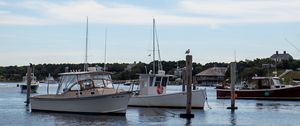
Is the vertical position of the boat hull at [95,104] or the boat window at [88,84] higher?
the boat window at [88,84]

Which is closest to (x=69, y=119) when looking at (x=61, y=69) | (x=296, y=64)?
(x=61, y=69)

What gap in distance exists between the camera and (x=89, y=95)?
4675 cm

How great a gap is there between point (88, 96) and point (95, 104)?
1.02 metres

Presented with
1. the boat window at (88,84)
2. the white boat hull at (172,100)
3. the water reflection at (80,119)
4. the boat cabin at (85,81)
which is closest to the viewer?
the water reflection at (80,119)

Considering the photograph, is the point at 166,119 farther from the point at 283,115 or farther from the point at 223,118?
the point at 283,115

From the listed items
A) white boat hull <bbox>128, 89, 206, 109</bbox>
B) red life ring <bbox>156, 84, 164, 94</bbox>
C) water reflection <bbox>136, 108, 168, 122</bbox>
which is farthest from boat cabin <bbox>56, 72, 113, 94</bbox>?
red life ring <bbox>156, 84, 164, 94</bbox>

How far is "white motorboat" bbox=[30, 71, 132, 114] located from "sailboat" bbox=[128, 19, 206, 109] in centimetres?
863

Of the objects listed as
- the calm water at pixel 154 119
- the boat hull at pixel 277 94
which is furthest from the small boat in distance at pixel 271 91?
the calm water at pixel 154 119

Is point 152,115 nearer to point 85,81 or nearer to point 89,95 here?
point 89,95

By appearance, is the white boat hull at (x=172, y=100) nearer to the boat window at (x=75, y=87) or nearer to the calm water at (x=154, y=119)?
the calm water at (x=154, y=119)

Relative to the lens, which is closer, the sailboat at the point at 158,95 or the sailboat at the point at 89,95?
the sailboat at the point at 89,95

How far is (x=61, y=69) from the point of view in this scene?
187125 mm

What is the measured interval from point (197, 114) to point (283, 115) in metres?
7.36

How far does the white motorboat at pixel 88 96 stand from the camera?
153 ft
